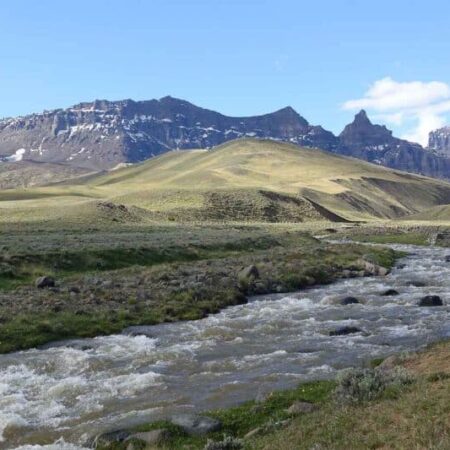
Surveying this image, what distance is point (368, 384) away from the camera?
50.9 ft

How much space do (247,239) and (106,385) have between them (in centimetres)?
5552

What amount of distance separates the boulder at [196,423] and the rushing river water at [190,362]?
135 cm

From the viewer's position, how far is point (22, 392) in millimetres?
20531

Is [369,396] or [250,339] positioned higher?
[369,396]

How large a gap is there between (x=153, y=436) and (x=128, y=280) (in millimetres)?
26930

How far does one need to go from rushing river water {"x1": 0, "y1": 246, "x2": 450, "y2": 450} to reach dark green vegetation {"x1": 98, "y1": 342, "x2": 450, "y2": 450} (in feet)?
6.65

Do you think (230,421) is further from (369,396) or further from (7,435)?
(7,435)

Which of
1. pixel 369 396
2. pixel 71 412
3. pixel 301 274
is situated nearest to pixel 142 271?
pixel 301 274

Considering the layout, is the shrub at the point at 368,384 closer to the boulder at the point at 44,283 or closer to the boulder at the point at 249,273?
the boulder at the point at 44,283

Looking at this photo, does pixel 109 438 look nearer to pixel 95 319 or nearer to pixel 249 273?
pixel 95 319

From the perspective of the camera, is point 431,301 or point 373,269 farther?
point 373,269

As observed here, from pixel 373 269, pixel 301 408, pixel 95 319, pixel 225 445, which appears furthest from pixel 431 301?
pixel 225 445

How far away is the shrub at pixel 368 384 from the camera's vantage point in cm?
1524

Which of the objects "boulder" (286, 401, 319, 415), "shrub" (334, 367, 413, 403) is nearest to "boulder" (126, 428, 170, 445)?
"boulder" (286, 401, 319, 415)
